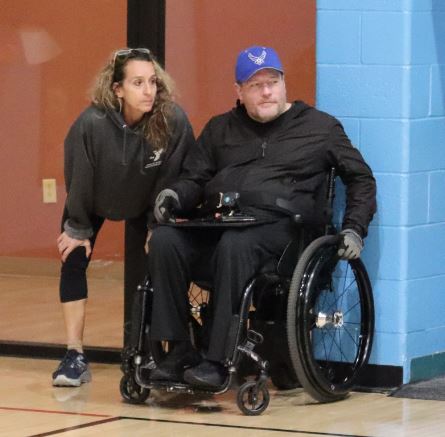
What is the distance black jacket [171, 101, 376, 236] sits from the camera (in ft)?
14.8

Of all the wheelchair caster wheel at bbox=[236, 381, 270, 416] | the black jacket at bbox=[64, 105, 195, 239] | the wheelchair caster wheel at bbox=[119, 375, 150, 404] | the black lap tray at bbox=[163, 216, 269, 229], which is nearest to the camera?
the wheelchair caster wheel at bbox=[236, 381, 270, 416]

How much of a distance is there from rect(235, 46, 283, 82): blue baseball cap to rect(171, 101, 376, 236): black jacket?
15 cm

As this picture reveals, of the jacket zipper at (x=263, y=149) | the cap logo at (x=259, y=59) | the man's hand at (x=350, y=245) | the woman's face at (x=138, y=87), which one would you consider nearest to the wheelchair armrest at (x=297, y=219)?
the man's hand at (x=350, y=245)

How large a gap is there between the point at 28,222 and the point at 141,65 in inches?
41.0

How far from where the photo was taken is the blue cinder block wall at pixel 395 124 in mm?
4625

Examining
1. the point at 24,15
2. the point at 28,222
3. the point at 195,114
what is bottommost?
the point at 28,222

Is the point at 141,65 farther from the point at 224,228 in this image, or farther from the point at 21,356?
the point at 21,356

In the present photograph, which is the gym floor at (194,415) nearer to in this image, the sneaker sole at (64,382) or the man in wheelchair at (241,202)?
the sneaker sole at (64,382)

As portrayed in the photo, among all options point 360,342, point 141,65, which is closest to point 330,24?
point 141,65

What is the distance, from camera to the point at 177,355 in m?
4.45

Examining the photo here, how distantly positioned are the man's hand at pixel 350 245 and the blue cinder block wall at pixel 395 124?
248mm

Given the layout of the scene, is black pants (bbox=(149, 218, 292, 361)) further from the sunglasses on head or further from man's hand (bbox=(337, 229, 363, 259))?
the sunglasses on head

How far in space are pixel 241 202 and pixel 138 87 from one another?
0.53 meters

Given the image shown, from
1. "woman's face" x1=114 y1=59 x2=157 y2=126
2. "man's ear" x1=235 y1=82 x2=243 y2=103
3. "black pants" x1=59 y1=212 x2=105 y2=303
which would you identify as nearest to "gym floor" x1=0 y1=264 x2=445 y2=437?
"black pants" x1=59 y1=212 x2=105 y2=303
